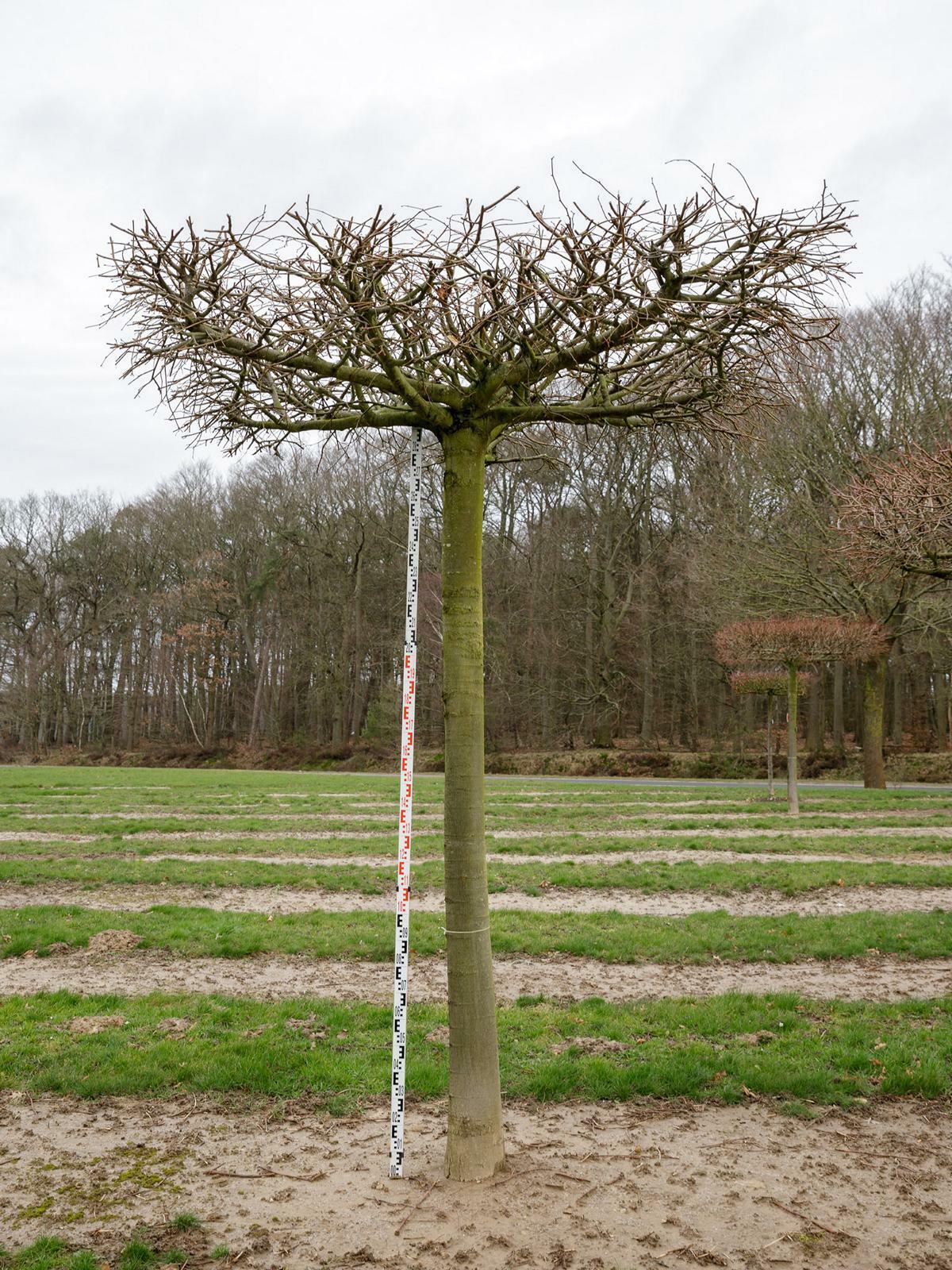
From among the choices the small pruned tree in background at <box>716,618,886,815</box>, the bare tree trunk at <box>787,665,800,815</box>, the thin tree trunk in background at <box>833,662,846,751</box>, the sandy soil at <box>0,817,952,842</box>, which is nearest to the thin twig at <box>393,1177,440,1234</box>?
the sandy soil at <box>0,817,952,842</box>

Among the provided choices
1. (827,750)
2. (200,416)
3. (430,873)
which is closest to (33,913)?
(430,873)

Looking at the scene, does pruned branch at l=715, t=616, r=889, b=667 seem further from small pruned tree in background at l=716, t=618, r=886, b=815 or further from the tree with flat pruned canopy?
the tree with flat pruned canopy

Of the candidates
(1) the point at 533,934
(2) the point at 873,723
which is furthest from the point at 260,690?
(1) the point at 533,934

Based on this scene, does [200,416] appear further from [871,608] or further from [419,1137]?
[871,608]

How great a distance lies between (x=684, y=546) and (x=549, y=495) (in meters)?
7.93

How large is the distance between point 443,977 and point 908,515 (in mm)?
5781

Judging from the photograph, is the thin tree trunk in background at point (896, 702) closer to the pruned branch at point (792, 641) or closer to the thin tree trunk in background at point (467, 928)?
the pruned branch at point (792, 641)

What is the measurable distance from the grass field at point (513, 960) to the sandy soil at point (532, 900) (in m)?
0.05

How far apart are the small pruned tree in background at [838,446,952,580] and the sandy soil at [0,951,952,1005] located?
379 centimetres

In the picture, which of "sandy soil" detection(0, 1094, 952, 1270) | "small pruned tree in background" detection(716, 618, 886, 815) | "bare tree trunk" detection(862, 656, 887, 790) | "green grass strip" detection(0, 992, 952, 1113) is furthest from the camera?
"bare tree trunk" detection(862, 656, 887, 790)

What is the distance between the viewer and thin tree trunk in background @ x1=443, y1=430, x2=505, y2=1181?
4324mm

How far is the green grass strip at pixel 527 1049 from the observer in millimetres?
5488

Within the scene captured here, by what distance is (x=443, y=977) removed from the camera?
7.86 m

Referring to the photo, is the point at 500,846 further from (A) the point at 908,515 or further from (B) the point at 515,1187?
(B) the point at 515,1187
